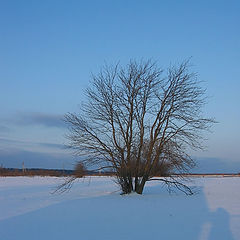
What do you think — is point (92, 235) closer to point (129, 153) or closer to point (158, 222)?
point (158, 222)

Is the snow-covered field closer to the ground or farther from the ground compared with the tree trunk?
closer to the ground

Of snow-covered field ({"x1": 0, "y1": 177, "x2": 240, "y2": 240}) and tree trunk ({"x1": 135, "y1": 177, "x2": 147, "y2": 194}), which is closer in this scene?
snow-covered field ({"x1": 0, "y1": 177, "x2": 240, "y2": 240})

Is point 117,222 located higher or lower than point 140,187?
lower

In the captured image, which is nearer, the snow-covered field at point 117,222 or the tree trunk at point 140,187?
the snow-covered field at point 117,222

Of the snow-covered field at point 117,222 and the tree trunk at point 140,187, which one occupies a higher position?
the tree trunk at point 140,187

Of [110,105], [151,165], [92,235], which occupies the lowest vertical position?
[92,235]

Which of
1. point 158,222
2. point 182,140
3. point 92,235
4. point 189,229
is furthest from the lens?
point 182,140

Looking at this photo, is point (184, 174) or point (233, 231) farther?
point (184, 174)

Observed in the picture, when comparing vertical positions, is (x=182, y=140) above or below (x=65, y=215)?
above

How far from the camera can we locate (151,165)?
1683cm

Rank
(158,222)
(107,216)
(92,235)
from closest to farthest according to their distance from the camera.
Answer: (92,235)
(158,222)
(107,216)

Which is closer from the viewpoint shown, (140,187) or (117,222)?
(117,222)

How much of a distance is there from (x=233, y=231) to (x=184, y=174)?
9.07 meters

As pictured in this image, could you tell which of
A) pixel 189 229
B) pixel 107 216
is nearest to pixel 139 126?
pixel 107 216
